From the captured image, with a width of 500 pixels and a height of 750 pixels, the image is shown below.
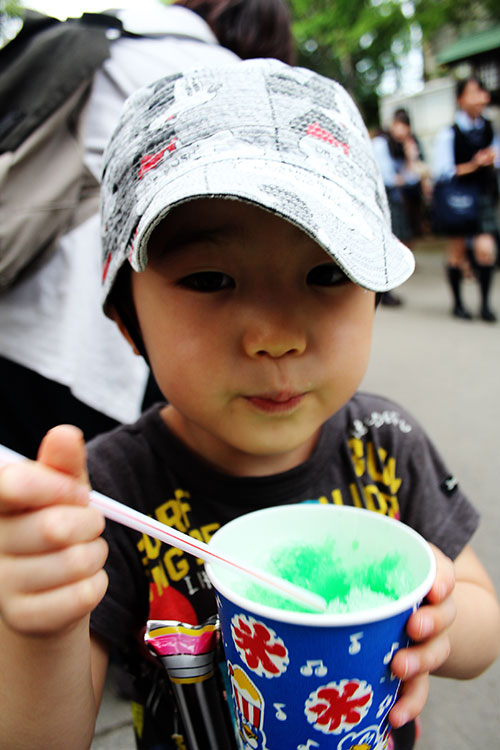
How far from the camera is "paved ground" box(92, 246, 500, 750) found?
4.32 feet

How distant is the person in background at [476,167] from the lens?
14.8ft

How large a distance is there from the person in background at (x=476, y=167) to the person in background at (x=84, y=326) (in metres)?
3.56

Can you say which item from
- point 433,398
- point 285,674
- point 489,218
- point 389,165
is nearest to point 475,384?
point 433,398

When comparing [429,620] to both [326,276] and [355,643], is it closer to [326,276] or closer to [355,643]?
[355,643]

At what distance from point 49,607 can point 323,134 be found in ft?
2.34

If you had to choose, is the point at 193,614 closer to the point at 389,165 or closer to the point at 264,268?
the point at 264,268

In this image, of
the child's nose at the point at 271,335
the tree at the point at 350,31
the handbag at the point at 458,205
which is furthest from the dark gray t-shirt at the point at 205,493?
the tree at the point at 350,31

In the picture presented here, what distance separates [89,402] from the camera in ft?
4.49

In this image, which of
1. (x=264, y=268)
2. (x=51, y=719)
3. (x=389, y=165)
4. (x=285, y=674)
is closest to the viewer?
(x=285, y=674)

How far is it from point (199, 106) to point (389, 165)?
586cm

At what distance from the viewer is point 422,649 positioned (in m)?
0.67

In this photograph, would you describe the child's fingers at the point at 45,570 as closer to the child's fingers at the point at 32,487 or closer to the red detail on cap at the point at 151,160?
the child's fingers at the point at 32,487

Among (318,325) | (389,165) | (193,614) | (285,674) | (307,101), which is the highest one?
(307,101)

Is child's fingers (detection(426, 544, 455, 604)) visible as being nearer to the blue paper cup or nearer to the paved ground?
the blue paper cup
